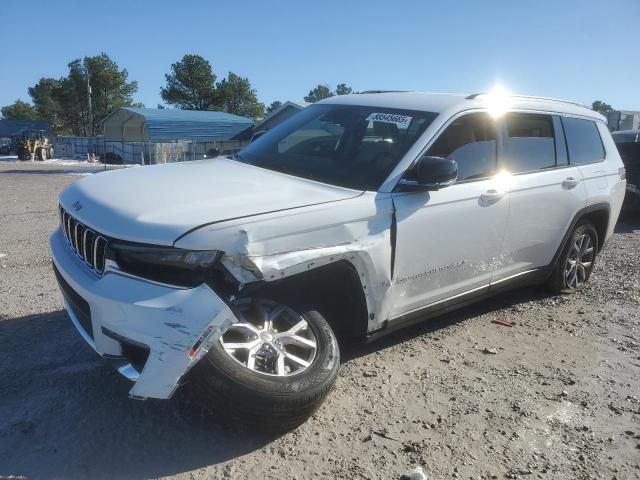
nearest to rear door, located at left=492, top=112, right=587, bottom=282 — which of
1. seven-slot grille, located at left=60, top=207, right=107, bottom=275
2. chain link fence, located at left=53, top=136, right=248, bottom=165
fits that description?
seven-slot grille, located at left=60, top=207, right=107, bottom=275

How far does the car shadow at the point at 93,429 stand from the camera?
8.56 ft

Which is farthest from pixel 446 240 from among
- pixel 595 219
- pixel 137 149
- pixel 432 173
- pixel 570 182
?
pixel 137 149

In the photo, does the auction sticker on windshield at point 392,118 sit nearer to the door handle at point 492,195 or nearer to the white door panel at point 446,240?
the white door panel at point 446,240

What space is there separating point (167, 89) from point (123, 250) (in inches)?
3012

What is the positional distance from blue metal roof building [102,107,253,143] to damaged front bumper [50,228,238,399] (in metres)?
36.0

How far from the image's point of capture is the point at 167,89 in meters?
73.8

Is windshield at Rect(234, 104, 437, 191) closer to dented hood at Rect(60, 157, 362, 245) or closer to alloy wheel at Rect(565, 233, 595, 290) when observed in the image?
dented hood at Rect(60, 157, 362, 245)

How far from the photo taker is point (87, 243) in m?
2.94

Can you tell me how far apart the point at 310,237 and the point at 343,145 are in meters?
1.20

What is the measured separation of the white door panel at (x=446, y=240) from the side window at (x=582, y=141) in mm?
1394

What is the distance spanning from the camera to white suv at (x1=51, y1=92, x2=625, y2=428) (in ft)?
8.38

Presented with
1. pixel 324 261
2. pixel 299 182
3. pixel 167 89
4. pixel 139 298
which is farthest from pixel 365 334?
pixel 167 89

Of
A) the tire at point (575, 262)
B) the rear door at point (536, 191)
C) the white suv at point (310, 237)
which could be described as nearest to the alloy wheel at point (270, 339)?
the white suv at point (310, 237)

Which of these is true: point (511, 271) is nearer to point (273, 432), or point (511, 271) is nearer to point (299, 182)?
point (299, 182)
